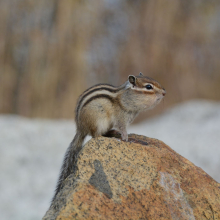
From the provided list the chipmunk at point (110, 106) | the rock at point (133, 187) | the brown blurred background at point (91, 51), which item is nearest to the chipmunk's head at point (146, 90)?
the chipmunk at point (110, 106)

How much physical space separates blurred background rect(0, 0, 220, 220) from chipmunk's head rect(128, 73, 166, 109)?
360 centimetres

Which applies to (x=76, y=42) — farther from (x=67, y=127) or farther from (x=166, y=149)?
(x=166, y=149)

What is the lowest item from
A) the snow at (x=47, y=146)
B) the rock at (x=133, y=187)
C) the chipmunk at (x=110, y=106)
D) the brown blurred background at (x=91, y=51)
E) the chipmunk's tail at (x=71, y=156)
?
the rock at (x=133, y=187)

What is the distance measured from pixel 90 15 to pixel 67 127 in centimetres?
302

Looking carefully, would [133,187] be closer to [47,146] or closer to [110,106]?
[110,106]

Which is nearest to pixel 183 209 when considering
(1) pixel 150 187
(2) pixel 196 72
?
(1) pixel 150 187

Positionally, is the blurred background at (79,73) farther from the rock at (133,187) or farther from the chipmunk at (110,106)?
the rock at (133,187)

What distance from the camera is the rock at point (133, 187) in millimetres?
2635

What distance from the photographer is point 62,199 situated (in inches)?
105

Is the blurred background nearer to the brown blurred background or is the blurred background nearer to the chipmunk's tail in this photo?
the brown blurred background

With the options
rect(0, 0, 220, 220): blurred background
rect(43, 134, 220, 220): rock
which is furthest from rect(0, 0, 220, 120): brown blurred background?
rect(43, 134, 220, 220): rock

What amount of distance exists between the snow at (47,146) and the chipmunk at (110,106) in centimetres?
321

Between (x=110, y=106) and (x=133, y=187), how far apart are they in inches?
49.7

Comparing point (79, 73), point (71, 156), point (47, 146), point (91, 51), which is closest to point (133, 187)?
point (71, 156)
